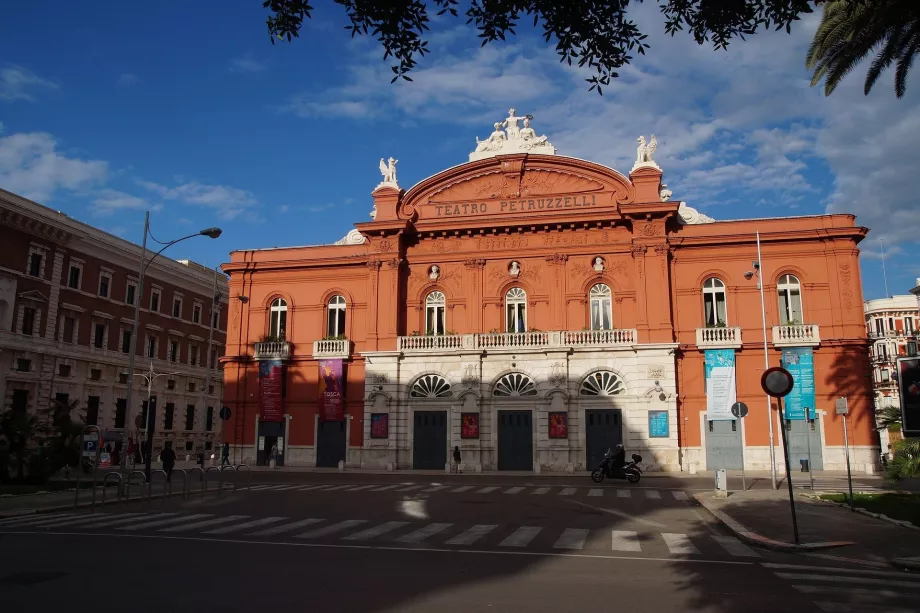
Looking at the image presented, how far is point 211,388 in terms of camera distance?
6172cm

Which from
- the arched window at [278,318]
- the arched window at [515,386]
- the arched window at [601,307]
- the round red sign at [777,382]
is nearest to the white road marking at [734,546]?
the round red sign at [777,382]

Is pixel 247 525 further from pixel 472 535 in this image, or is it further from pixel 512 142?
pixel 512 142

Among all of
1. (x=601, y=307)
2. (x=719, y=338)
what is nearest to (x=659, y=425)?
(x=719, y=338)

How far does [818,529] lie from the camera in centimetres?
1364

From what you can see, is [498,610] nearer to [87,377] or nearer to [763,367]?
[763,367]

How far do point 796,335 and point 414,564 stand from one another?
29.7m

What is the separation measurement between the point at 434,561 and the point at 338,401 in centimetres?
2894

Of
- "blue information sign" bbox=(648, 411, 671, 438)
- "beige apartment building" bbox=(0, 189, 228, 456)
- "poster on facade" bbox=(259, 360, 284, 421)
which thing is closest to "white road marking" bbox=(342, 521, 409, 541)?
"blue information sign" bbox=(648, 411, 671, 438)

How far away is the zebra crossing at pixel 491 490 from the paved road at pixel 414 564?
15.8ft

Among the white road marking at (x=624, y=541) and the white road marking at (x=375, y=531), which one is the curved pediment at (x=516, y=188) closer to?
the white road marking at (x=624, y=541)

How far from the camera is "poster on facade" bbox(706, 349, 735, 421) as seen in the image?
3422 centimetres

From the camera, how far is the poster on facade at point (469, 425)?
36094mm

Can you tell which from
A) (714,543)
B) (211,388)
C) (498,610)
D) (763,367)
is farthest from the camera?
(211,388)

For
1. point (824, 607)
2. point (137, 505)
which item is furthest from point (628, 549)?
point (137, 505)
